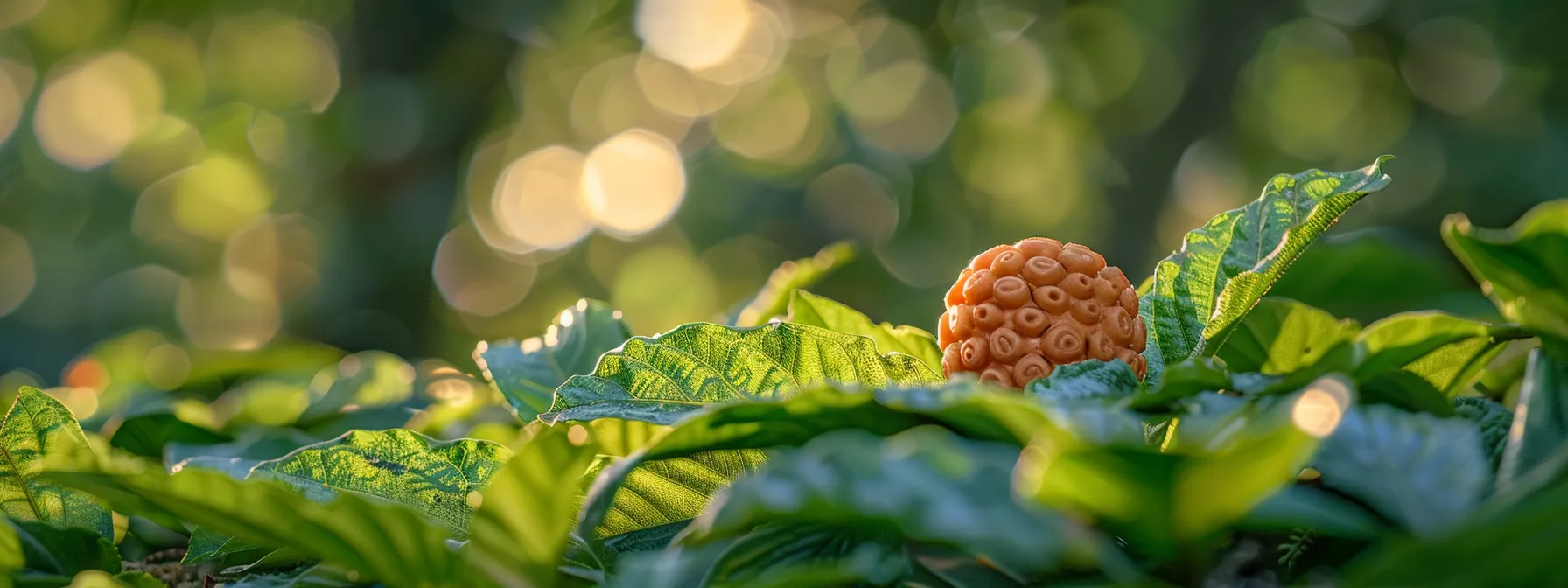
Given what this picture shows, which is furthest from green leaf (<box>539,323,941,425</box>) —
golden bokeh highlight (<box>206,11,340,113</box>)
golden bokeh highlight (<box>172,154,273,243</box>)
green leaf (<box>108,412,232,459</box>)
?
golden bokeh highlight (<box>172,154,273,243</box>)

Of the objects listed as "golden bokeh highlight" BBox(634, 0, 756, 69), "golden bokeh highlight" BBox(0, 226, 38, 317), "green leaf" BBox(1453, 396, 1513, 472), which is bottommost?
Answer: "golden bokeh highlight" BBox(0, 226, 38, 317)

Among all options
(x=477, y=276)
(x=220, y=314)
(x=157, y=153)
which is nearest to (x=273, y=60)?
(x=157, y=153)

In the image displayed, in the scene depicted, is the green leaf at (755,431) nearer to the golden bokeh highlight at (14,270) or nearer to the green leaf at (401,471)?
the green leaf at (401,471)

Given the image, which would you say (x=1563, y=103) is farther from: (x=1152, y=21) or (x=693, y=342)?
(x=693, y=342)

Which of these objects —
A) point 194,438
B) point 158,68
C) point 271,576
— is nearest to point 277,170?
point 158,68

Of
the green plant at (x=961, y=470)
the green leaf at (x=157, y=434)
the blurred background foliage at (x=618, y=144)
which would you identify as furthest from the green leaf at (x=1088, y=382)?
the blurred background foliage at (x=618, y=144)

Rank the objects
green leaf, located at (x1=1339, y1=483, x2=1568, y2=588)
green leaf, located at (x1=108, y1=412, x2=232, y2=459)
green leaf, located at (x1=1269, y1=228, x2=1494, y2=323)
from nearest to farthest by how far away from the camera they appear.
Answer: green leaf, located at (x1=1339, y1=483, x2=1568, y2=588) < green leaf, located at (x1=108, y1=412, x2=232, y2=459) < green leaf, located at (x1=1269, y1=228, x2=1494, y2=323)

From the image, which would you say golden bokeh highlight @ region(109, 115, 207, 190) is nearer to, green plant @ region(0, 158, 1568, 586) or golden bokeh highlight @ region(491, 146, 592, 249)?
golden bokeh highlight @ region(491, 146, 592, 249)
